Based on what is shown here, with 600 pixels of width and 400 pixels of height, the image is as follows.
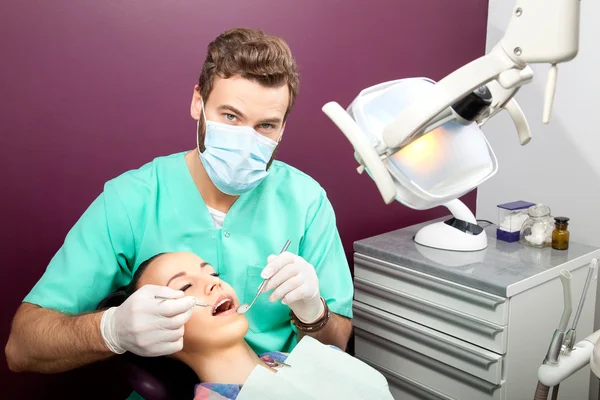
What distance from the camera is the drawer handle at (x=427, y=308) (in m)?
1.74

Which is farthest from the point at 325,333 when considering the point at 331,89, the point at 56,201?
the point at 331,89

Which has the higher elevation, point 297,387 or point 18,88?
point 18,88

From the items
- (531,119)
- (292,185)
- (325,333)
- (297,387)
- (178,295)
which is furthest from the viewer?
(531,119)

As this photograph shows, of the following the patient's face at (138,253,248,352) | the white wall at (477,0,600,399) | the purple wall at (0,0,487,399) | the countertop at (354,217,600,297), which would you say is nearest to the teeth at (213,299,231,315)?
the patient's face at (138,253,248,352)

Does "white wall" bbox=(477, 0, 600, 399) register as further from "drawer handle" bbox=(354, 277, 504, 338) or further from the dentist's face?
the dentist's face

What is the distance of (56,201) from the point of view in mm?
1600

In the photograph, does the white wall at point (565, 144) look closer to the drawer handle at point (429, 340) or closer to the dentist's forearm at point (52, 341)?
the drawer handle at point (429, 340)

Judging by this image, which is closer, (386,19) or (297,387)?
(297,387)

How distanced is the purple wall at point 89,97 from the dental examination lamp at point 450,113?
103 cm

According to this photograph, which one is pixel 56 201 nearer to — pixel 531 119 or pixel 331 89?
pixel 331 89

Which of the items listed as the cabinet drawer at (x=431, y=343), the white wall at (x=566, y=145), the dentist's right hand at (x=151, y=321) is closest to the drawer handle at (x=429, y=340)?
the cabinet drawer at (x=431, y=343)

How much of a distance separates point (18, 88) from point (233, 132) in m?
0.62

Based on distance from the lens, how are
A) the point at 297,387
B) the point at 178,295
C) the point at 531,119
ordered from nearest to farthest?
the point at 178,295 → the point at 297,387 → the point at 531,119

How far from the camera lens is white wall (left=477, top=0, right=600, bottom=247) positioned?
218 cm
